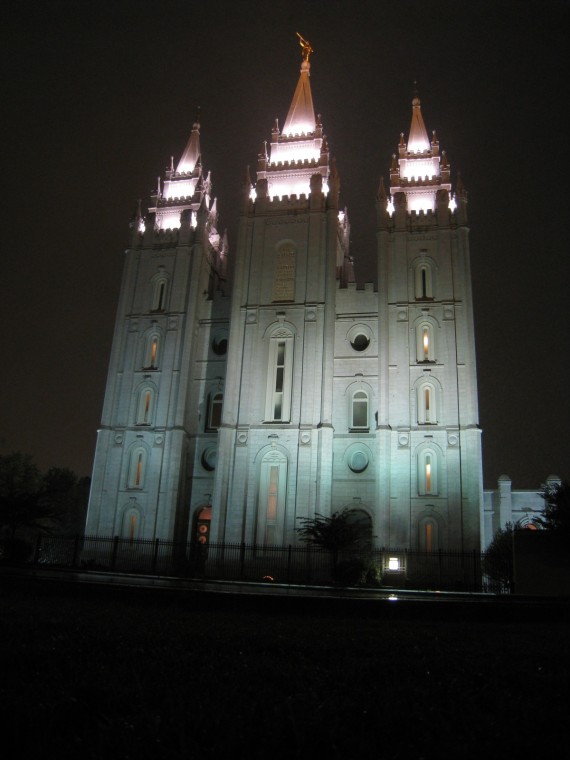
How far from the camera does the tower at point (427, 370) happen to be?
103ft

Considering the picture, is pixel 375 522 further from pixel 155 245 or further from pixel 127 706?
pixel 127 706

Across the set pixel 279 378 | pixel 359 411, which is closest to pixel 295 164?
pixel 279 378

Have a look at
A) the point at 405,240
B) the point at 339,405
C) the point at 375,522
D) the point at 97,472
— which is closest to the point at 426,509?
the point at 375,522

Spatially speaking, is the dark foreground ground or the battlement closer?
the dark foreground ground

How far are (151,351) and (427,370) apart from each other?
54.4 ft

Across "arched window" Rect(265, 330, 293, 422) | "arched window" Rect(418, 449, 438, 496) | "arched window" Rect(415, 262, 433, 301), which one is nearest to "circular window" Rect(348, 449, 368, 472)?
"arched window" Rect(418, 449, 438, 496)

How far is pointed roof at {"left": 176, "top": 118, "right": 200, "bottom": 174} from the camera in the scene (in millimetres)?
45441

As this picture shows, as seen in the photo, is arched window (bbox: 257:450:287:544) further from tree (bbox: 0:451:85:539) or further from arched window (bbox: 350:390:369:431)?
tree (bbox: 0:451:85:539)

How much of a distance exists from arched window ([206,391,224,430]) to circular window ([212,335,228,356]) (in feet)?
9.31

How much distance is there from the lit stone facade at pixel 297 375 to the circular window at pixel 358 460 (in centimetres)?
6

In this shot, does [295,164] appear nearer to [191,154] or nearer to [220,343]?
[191,154]

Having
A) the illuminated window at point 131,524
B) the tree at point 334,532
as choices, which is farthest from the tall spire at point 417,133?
the illuminated window at point 131,524

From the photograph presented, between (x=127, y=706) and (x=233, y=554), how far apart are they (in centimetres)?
2804

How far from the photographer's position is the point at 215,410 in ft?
125
